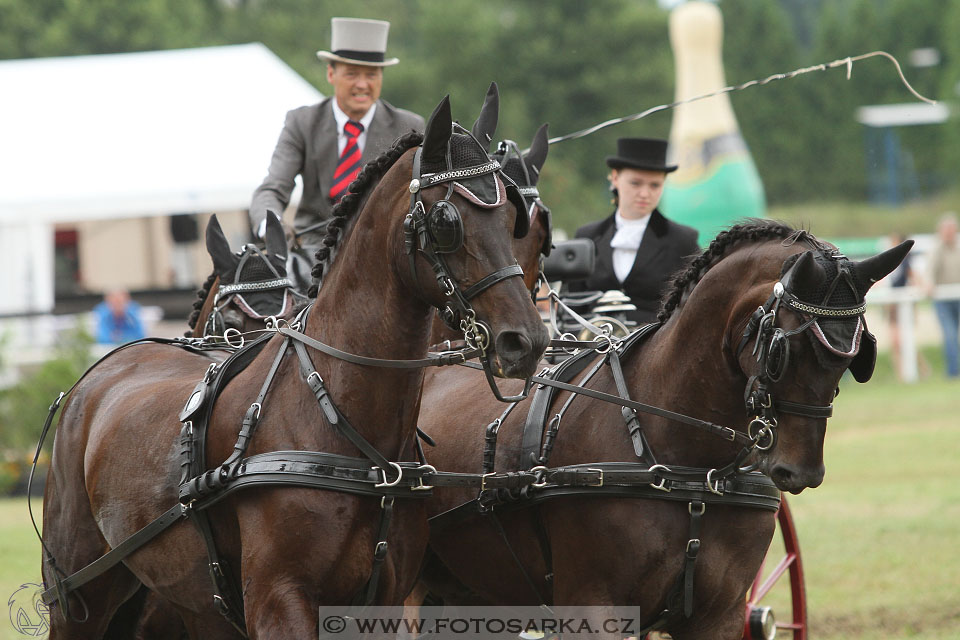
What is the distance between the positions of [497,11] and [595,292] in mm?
42882

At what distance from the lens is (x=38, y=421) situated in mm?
12797

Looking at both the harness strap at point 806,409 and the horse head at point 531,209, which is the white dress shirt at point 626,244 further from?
the harness strap at point 806,409

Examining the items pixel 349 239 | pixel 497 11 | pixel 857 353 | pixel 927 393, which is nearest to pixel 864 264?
pixel 857 353

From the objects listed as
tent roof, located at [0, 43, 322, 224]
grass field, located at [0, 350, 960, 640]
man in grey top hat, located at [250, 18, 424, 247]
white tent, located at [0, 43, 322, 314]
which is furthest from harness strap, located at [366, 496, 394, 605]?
tent roof, located at [0, 43, 322, 224]

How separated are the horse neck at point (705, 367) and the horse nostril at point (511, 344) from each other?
34.6 inches

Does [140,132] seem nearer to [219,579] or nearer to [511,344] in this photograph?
[219,579]

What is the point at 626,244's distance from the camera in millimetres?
5848

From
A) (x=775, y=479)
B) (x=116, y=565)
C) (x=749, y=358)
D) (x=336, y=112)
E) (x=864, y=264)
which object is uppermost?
(x=336, y=112)

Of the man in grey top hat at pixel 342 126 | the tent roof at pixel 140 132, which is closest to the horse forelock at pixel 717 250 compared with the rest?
the man in grey top hat at pixel 342 126

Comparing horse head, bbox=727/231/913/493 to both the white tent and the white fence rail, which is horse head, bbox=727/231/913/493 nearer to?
the white tent

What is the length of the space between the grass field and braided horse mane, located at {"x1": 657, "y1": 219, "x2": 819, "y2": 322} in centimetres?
315

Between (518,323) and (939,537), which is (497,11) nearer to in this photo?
(939,537)

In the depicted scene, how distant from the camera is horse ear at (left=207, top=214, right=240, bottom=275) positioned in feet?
17.4

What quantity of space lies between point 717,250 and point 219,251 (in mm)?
2236
